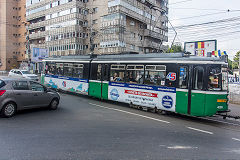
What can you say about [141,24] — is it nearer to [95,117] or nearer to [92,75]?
[92,75]

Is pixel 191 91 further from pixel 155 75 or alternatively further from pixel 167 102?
pixel 155 75

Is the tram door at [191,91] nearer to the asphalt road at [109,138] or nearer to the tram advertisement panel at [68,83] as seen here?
the asphalt road at [109,138]

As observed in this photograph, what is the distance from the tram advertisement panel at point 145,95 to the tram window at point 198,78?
3.43ft

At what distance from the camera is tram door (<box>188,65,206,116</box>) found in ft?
28.0

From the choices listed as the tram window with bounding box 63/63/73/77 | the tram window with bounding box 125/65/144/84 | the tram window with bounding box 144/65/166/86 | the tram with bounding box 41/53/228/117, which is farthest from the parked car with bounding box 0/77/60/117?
the tram window with bounding box 63/63/73/77

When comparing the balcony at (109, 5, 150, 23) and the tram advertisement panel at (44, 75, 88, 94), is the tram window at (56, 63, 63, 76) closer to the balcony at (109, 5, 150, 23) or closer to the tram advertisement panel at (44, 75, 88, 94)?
the tram advertisement panel at (44, 75, 88, 94)


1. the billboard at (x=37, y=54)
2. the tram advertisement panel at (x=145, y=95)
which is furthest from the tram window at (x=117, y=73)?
the billboard at (x=37, y=54)

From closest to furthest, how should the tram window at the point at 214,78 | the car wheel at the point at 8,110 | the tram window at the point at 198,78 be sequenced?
1. the car wheel at the point at 8,110
2. the tram window at the point at 214,78
3. the tram window at the point at 198,78

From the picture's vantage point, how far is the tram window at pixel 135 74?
10.7 metres

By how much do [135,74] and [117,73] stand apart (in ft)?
4.99

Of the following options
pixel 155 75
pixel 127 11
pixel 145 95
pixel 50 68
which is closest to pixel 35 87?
pixel 145 95

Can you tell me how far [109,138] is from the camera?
604 centimetres

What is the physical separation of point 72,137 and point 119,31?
31577 mm

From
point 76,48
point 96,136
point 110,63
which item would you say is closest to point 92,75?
point 110,63
